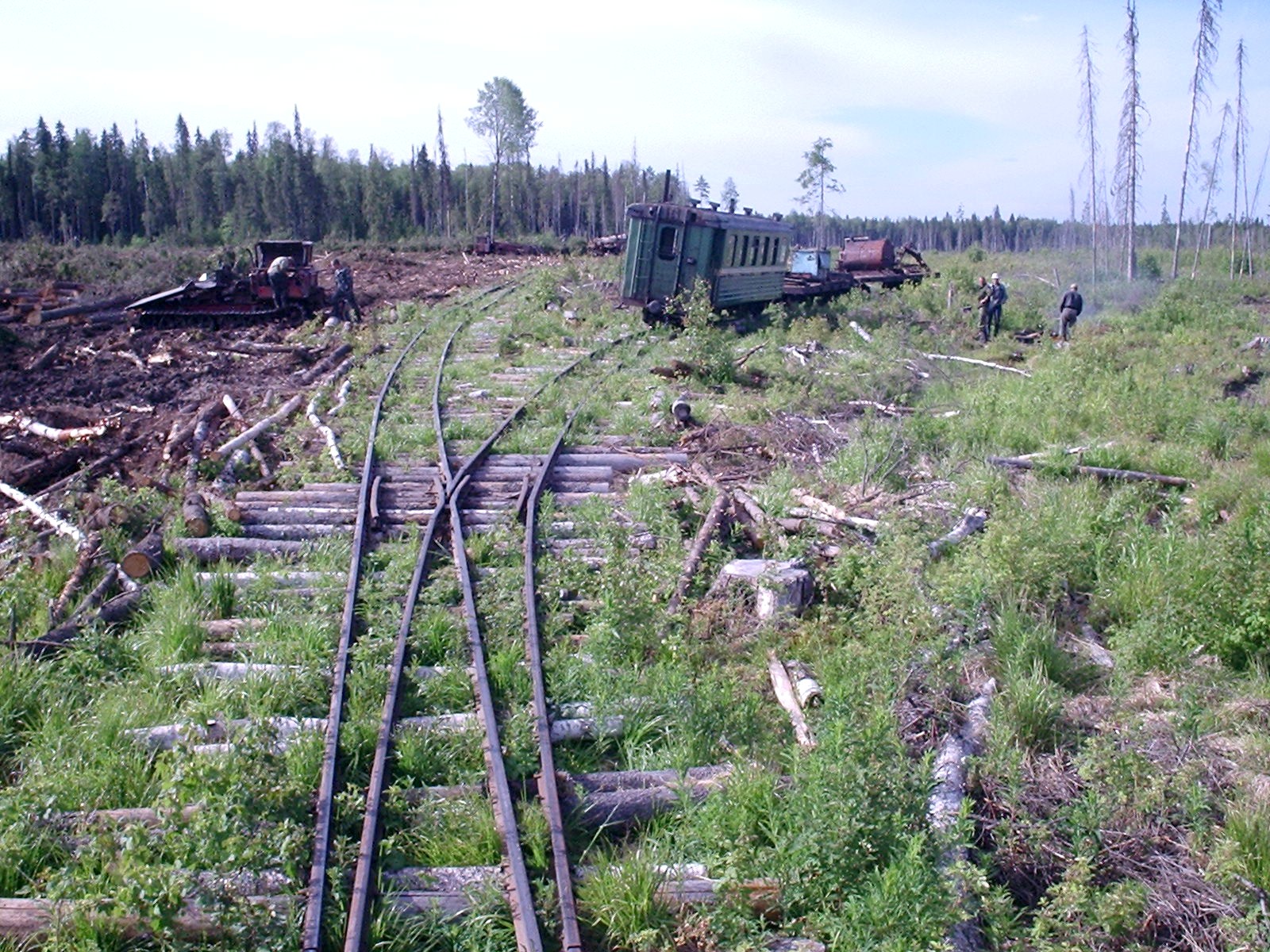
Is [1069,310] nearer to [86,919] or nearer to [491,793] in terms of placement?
[491,793]

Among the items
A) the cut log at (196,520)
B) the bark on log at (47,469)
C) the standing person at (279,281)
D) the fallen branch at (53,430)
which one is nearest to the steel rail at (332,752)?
the cut log at (196,520)

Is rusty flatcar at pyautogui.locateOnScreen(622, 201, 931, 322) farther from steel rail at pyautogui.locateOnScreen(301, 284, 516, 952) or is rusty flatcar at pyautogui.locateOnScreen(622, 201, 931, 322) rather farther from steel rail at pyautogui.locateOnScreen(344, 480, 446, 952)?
steel rail at pyautogui.locateOnScreen(344, 480, 446, 952)

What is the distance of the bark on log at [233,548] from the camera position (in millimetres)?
7605

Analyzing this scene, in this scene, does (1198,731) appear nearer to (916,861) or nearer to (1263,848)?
(1263,848)

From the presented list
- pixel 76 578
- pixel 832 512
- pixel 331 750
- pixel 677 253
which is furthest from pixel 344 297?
pixel 331 750

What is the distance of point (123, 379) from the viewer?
1560cm

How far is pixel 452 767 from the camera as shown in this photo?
16.2 feet

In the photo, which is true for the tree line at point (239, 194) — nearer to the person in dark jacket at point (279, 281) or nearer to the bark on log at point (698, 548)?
the person in dark jacket at point (279, 281)

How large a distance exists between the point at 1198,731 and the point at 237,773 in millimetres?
4726

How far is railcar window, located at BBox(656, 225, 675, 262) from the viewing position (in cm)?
1941

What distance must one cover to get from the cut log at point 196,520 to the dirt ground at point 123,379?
4.17 feet

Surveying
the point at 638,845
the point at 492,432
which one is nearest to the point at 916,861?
the point at 638,845

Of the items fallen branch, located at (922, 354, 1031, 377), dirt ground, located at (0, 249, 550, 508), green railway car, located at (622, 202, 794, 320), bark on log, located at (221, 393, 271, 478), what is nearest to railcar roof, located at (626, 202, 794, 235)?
green railway car, located at (622, 202, 794, 320)

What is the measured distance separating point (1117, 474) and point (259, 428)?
9078 mm
